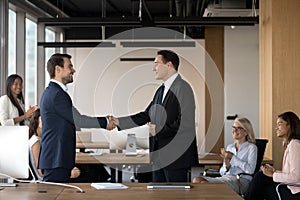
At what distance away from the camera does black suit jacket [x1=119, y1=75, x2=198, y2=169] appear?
4.95 meters

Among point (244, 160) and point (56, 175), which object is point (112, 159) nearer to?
point (244, 160)

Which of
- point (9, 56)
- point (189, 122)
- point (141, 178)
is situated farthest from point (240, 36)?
point (189, 122)

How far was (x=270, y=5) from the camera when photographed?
7441 mm

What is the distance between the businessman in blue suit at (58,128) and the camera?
189 inches

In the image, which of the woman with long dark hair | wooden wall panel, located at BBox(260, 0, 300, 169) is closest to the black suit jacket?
wooden wall panel, located at BBox(260, 0, 300, 169)

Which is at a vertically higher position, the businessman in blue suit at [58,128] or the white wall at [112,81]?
the white wall at [112,81]

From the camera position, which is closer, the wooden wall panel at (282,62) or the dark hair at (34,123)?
the dark hair at (34,123)

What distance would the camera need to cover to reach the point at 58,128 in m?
4.82

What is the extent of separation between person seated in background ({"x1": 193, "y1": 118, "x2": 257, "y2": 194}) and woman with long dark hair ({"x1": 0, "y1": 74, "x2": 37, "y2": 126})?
2.73m

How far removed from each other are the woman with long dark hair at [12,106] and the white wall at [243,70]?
583 cm

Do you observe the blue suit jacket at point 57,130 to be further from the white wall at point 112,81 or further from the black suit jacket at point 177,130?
the white wall at point 112,81

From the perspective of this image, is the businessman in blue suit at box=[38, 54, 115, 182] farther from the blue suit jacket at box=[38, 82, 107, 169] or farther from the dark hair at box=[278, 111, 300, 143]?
the dark hair at box=[278, 111, 300, 143]

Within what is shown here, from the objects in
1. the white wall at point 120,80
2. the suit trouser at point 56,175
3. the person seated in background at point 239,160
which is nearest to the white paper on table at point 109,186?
the suit trouser at point 56,175

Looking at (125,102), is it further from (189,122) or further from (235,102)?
(189,122)
